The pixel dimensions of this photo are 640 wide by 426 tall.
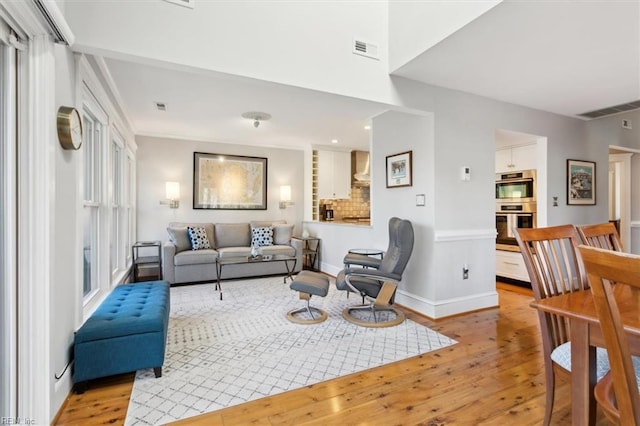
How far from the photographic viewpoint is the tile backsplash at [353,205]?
7109mm

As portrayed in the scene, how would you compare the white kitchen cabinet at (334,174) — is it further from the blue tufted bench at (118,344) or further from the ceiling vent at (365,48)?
the blue tufted bench at (118,344)

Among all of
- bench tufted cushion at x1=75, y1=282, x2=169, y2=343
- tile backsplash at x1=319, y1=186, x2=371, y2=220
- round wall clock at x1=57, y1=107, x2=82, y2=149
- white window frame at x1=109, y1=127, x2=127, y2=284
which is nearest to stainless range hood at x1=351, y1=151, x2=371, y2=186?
tile backsplash at x1=319, y1=186, x2=371, y2=220

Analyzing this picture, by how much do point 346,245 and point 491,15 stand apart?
3495mm

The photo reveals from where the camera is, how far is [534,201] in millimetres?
4250

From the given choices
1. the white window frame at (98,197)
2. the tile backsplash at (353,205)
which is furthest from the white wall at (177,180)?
the white window frame at (98,197)

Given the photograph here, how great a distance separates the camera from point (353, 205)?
7.32 metres

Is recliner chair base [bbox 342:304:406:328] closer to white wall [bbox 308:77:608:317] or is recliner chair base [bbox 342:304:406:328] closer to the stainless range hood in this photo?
white wall [bbox 308:77:608:317]

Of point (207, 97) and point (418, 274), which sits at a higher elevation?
point (207, 97)

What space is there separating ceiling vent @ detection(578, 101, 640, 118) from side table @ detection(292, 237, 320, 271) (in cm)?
444

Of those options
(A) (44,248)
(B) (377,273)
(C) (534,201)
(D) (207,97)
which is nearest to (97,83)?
(D) (207,97)

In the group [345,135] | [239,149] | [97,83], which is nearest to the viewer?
[97,83]

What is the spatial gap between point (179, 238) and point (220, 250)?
67 centimetres

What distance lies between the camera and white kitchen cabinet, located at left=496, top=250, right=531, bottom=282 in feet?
14.6

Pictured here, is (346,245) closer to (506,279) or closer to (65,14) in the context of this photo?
(506,279)
